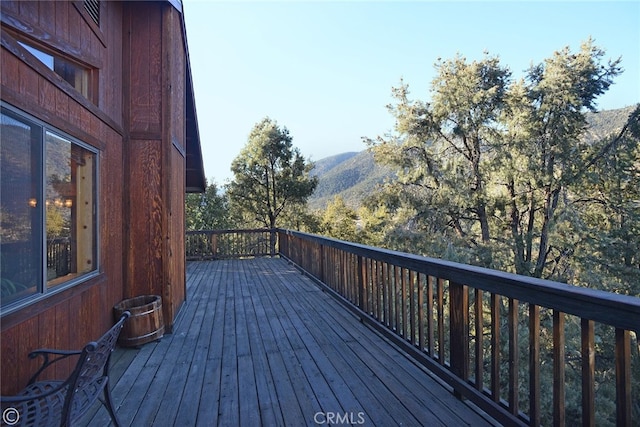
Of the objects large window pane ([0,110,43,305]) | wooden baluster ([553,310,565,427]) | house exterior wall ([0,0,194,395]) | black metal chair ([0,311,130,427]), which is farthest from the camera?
house exterior wall ([0,0,194,395])

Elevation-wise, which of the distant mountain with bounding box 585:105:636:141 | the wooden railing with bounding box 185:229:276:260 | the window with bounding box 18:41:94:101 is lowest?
the wooden railing with bounding box 185:229:276:260

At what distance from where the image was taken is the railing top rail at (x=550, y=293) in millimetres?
1192

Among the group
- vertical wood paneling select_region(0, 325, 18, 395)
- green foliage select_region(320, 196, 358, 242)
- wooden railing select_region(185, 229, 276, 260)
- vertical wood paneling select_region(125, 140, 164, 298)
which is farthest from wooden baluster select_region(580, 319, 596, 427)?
green foliage select_region(320, 196, 358, 242)

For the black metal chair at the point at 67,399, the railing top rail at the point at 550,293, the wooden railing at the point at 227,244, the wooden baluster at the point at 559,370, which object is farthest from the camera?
the wooden railing at the point at 227,244

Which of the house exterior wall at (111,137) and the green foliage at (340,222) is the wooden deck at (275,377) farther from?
the green foliage at (340,222)

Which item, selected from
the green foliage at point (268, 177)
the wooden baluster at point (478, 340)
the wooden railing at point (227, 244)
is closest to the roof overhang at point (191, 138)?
the wooden railing at point (227, 244)

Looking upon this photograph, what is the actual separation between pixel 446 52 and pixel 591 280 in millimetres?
10239

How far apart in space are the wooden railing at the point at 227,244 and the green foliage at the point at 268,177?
6.62 metres

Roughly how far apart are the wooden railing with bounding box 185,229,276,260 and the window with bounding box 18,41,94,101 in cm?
653

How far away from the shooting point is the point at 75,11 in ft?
7.96

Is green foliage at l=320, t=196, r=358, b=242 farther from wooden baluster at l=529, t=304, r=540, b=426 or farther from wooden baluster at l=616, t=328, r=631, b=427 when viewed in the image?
wooden baluster at l=616, t=328, r=631, b=427

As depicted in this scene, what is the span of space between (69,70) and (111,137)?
0.76 meters

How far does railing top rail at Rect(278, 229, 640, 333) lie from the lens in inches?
46.9

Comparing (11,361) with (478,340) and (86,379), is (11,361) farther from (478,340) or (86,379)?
(478,340)
